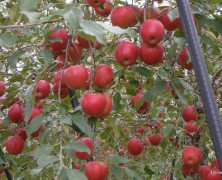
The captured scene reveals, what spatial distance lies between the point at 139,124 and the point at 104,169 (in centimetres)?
112

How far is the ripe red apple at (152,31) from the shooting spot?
1.21 m

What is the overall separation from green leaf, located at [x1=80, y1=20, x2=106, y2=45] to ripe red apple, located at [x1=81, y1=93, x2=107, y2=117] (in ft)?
0.92

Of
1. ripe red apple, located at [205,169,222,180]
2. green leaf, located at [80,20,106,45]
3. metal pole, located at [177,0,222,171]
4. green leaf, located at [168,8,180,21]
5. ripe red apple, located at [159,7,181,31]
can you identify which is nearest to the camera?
metal pole, located at [177,0,222,171]

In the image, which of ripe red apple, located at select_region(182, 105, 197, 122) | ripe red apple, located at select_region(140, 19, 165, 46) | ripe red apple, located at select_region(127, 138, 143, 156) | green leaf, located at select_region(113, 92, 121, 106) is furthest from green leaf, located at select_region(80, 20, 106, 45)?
ripe red apple, located at select_region(127, 138, 143, 156)

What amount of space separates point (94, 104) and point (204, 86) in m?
0.48

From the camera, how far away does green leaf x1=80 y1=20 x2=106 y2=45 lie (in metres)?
1.01

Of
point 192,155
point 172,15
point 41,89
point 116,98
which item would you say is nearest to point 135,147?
point 116,98

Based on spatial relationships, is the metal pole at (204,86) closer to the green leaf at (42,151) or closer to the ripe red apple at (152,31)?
the ripe red apple at (152,31)

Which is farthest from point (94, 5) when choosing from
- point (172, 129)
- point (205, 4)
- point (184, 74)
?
point (184, 74)

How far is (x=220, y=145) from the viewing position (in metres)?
0.85

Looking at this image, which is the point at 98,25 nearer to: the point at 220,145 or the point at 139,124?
the point at 220,145

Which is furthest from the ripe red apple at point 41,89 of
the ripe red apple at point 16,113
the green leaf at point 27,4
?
the green leaf at point 27,4

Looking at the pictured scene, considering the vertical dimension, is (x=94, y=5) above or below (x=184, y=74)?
above

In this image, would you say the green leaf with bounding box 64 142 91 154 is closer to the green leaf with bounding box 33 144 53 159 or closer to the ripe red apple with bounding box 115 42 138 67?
the green leaf with bounding box 33 144 53 159
